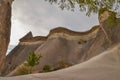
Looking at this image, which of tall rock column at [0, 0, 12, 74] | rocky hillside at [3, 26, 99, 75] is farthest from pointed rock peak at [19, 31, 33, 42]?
tall rock column at [0, 0, 12, 74]

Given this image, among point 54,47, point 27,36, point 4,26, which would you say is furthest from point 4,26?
point 27,36

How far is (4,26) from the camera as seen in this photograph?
1616cm

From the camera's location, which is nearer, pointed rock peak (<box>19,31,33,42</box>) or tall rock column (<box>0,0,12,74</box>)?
tall rock column (<box>0,0,12,74</box>)

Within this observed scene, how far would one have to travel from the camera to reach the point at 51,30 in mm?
57656

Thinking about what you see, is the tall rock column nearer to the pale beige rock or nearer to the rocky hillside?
the pale beige rock

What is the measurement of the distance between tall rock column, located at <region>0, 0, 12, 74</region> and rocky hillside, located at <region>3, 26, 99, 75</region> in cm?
2990

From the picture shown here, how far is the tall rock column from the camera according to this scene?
52.6 feet

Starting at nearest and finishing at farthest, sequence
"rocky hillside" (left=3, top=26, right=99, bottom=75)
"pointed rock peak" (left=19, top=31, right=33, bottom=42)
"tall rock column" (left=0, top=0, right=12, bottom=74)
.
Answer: "tall rock column" (left=0, top=0, right=12, bottom=74) < "rocky hillside" (left=3, top=26, right=99, bottom=75) < "pointed rock peak" (left=19, top=31, right=33, bottom=42)

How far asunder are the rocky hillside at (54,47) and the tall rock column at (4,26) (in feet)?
98.1

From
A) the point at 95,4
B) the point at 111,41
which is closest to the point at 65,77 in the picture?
the point at 95,4

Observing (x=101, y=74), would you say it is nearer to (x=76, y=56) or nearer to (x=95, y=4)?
(x=95, y=4)

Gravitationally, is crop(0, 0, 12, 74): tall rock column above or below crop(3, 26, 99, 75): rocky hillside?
below

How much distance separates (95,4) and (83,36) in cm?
3585

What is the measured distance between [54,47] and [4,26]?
36388 mm
